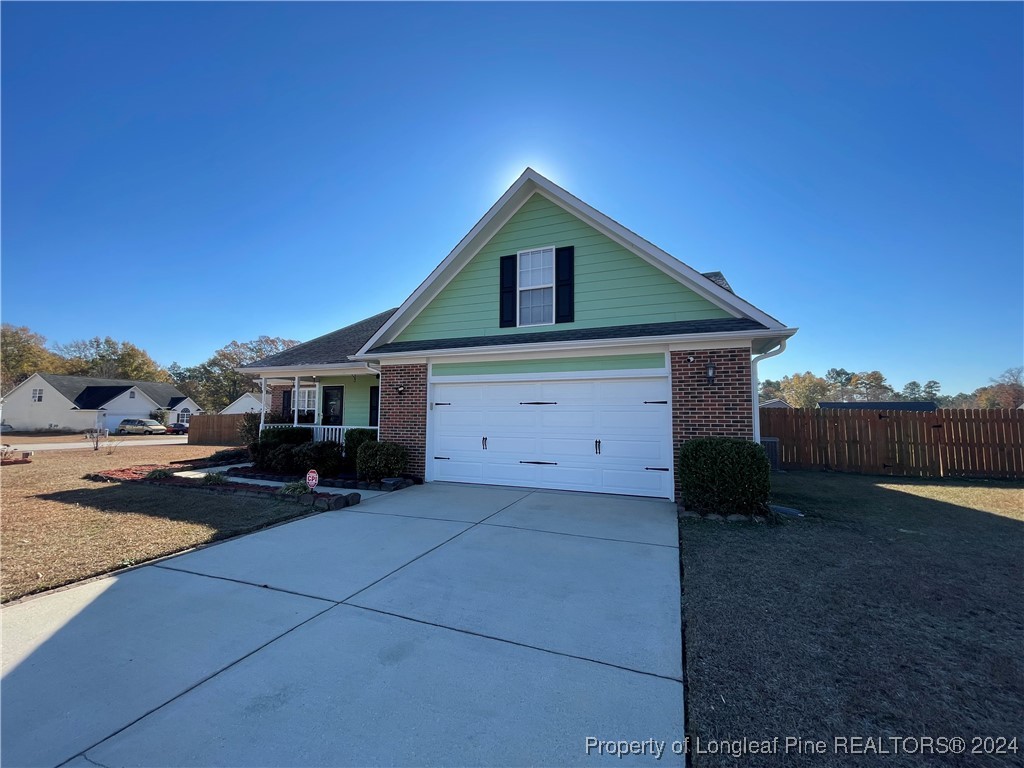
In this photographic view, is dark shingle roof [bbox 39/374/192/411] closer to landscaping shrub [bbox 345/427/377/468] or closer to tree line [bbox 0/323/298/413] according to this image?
tree line [bbox 0/323/298/413]

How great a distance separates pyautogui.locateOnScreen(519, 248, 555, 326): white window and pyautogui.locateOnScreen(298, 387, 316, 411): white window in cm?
960

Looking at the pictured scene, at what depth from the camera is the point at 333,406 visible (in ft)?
47.2

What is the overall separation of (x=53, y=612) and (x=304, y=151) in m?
10.7

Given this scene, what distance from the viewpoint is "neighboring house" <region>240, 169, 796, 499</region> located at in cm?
768

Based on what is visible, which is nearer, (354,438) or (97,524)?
(97,524)

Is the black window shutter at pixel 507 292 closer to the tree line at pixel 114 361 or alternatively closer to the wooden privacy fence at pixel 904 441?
the wooden privacy fence at pixel 904 441

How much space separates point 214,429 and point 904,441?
32.2 meters

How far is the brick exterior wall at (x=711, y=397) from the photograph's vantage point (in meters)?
7.33

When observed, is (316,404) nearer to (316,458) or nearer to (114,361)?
(316,458)

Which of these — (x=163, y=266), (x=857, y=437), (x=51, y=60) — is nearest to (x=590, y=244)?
(x=857, y=437)

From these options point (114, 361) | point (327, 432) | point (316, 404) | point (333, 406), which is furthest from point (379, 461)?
point (114, 361)

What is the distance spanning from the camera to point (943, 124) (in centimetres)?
980

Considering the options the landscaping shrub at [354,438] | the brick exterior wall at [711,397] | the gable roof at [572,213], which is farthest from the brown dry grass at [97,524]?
the brick exterior wall at [711,397]

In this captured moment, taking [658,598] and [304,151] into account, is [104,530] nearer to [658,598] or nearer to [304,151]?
[658,598]
